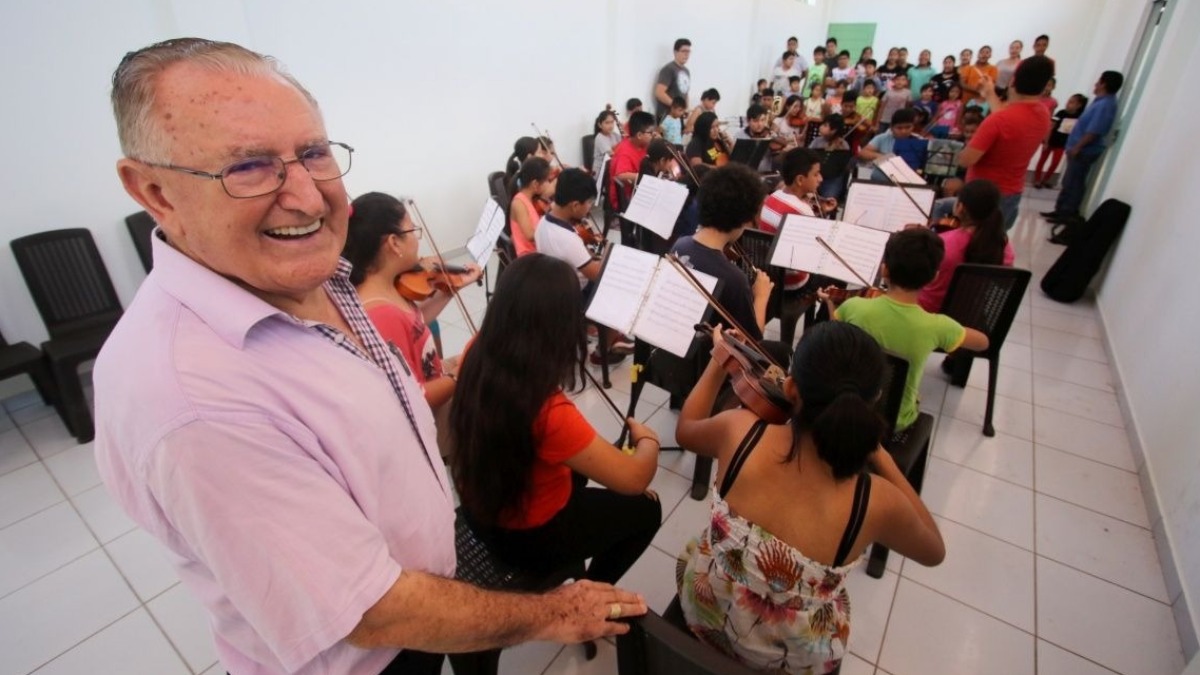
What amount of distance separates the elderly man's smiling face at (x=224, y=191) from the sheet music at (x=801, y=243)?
228 centimetres

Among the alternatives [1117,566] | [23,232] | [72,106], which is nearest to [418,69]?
[72,106]

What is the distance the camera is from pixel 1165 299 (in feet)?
8.52

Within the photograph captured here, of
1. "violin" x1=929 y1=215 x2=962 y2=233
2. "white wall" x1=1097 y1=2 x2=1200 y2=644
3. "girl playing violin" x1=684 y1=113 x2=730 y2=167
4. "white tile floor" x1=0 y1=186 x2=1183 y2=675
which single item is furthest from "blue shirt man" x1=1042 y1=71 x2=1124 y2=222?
"white tile floor" x1=0 y1=186 x2=1183 y2=675

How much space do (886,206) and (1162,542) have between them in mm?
1949

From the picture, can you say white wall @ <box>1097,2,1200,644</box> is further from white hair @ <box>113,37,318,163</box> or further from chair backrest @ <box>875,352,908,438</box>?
white hair @ <box>113,37,318,163</box>

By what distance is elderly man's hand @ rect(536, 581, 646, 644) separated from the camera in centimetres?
86

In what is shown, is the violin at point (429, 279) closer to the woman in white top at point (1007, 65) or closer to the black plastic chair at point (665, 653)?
the black plastic chair at point (665, 653)

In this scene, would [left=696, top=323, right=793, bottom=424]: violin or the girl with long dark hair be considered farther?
the girl with long dark hair

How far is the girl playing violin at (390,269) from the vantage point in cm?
169

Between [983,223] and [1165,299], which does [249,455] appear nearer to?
[983,223]

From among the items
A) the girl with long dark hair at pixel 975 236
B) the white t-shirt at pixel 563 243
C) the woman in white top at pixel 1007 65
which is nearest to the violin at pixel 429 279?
the white t-shirt at pixel 563 243

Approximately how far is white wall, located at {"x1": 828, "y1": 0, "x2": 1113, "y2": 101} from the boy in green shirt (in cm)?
777

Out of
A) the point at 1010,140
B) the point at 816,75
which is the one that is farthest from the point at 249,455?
the point at 816,75

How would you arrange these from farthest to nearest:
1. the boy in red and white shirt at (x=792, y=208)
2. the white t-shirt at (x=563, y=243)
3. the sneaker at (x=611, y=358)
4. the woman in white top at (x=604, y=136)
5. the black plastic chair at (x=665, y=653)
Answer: the woman in white top at (x=604, y=136)
the sneaker at (x=611, y=358)
the boy in red and white shirt at (x=792, y=208)
the white t-shirt at (x=563, y=243)
the black plastic chair at (x=665, y=653)
